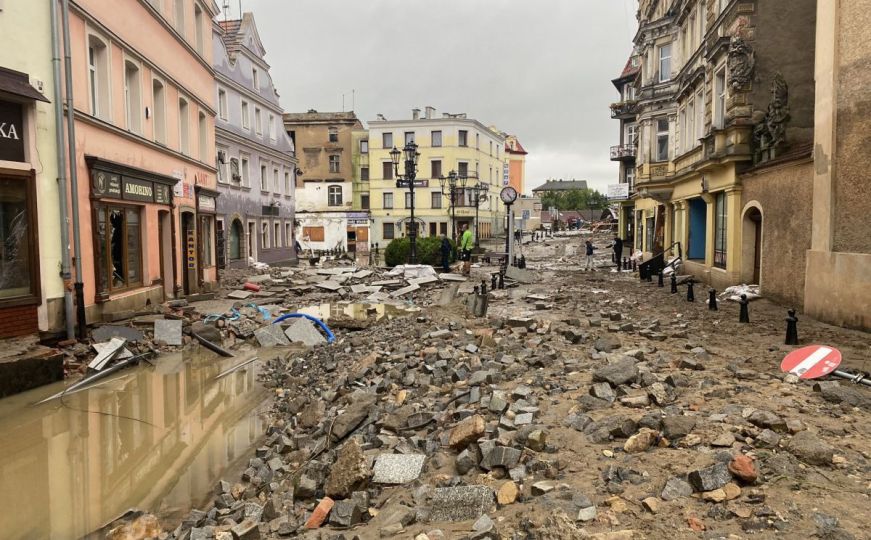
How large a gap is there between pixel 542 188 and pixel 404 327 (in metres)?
144

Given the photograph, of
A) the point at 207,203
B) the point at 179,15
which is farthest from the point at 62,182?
the point at 207,203

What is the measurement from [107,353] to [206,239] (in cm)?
1035

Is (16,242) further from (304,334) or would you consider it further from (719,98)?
(719,98)

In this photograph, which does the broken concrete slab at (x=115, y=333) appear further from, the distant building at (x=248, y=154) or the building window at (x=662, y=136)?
the building window at (x=662, y=136)

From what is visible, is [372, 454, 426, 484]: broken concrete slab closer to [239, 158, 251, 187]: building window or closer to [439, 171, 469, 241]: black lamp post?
[239, 158, 251, 187]: building window

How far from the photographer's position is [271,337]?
12.7 m

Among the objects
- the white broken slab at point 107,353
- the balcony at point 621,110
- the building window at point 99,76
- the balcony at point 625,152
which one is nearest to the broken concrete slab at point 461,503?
the white broken slab at point 107,353

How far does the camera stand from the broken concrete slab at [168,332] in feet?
38.8

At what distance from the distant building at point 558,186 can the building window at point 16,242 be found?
141 m

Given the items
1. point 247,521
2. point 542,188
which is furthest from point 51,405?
point 542,188

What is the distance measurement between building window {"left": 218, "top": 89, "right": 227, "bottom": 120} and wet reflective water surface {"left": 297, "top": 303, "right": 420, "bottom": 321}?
605 inches

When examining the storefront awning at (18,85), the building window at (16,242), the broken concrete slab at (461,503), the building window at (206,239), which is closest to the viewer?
the broken concrete slab at (461,503)

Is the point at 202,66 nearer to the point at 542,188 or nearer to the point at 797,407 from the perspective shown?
the point at 797,407

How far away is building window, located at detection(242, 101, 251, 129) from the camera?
3114 centimetres
